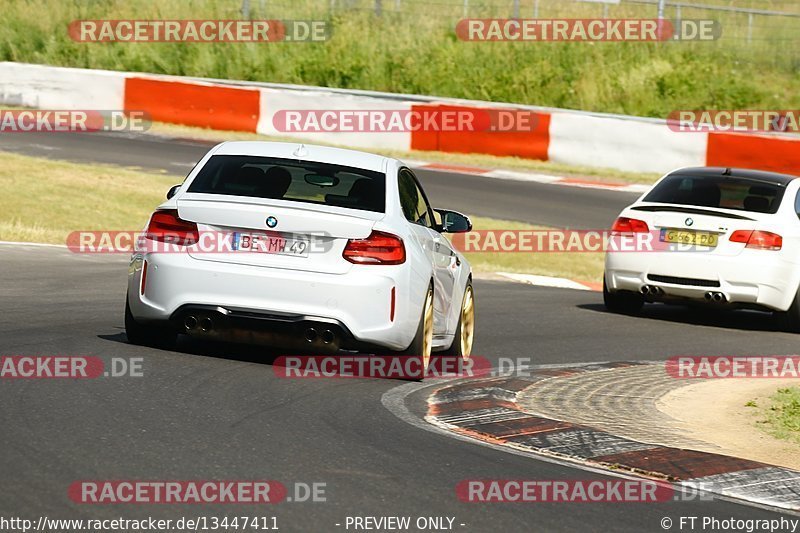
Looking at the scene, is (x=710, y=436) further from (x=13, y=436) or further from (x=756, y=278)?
(x=756, y=278)

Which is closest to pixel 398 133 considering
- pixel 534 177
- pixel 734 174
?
pixel 534 177

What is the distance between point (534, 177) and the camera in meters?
26.8

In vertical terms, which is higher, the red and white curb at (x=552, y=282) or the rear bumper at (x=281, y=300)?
the rear bumper at (x=281, y=300)

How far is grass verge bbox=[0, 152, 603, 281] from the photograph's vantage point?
1838 cm

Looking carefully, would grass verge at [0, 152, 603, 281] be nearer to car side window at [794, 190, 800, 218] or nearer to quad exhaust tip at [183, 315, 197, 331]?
car side window at [794, 190, 800, 218]

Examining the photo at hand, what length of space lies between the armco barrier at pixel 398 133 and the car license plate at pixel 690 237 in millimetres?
12121

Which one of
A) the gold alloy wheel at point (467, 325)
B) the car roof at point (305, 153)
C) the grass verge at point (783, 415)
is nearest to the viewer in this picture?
the grass verge at point (783, 415)

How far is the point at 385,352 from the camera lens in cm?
899

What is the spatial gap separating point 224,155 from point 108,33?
2935 cm

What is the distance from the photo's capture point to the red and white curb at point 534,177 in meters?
26.2

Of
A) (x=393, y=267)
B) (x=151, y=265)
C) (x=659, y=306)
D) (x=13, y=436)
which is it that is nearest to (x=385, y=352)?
(x=393, y=267)

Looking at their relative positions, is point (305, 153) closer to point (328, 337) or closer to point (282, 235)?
point (282, 235)

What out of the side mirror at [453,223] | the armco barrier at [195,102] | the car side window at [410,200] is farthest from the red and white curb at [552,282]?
the armco barrier at [195,102]

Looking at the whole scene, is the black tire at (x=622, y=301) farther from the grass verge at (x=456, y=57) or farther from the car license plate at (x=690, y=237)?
the grass verge at (x=456, y=57)
